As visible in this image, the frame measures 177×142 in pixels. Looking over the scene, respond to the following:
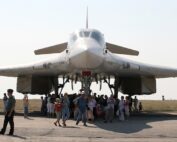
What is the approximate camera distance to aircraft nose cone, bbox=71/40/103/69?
1939 cm

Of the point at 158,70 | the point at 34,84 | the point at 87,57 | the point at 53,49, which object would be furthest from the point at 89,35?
the point at 53,49

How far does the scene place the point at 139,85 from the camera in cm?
2773

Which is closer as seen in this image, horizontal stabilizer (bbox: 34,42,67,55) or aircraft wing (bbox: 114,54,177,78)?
aircraft wing (bbox: 114,54,177,78)

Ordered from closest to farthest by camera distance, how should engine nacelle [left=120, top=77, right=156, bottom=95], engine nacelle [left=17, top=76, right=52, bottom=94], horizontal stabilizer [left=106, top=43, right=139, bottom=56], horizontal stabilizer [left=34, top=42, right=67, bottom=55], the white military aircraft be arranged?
the white military aircraft → engine nacelle [left=17, top=76, right=52, bottom=94] → engine nacelle [left=120, top=77, right=156, bottom=95] → horizontal stabilizer [left=34, top=42, right=67, bottom=55] → horizontal stabilizer [left=106, top=43, right=139, bottom=56]

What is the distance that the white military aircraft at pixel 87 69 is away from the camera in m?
20.3

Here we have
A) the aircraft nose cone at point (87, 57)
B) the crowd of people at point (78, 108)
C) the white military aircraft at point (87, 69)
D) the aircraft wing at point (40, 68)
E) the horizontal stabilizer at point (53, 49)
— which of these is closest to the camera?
the crowd of people at point (78, 108)

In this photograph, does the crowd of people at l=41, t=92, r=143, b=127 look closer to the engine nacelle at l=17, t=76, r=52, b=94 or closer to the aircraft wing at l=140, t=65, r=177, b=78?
the engine nacelle at l=17, t=76, r=52, b=94

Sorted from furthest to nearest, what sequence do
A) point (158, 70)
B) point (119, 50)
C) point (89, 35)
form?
point (119, 50) → point (158, 70) → point (89, 35)

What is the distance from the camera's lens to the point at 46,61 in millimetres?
23500

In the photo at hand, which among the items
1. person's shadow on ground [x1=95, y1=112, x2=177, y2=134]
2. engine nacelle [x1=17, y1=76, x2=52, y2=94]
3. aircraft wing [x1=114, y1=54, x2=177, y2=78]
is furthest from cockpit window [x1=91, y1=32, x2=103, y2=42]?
engine nacelle [x1=17, y1=76, x2=52, y2=94]

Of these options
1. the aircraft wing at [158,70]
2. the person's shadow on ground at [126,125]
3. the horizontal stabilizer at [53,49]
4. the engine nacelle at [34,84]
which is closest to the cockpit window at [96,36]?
the aircraft wing at [158,70]

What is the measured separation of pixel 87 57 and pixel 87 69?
1.27 metres

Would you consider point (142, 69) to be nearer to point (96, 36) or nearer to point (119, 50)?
point (96, 36)

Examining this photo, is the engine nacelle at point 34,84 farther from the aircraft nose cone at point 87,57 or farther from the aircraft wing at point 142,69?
the aircraft nose cone at point 87,57
